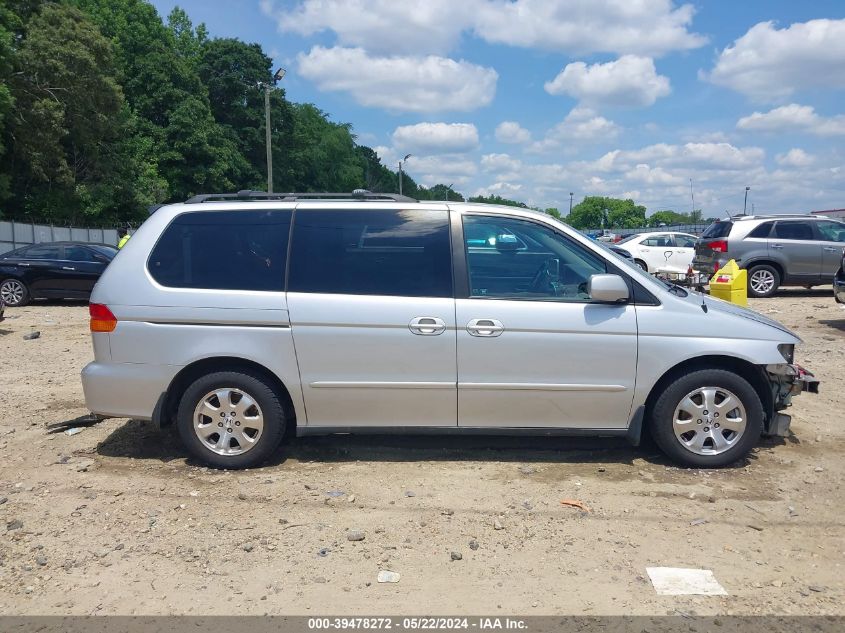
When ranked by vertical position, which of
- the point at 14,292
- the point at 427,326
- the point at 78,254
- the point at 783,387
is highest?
the point at 78,254

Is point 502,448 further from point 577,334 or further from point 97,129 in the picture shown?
point 97,129

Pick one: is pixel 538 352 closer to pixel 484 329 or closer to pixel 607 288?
pixel 484 329

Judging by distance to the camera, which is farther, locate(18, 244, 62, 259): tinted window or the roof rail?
locate(18, 244, 62, 259): tinted window

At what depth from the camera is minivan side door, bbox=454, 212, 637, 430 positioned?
466cm

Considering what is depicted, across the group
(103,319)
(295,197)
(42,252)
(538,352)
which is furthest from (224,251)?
(42,252)

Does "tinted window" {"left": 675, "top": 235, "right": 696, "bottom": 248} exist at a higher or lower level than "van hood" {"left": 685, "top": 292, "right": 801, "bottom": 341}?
higher

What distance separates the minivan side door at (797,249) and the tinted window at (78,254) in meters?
14.9

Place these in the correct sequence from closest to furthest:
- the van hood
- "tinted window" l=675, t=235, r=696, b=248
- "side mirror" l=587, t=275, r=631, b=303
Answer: "side mirror" l=587, t=275, r=631, b=303, the van hood, "tinted window" l=675, t=235, r=696, b=248

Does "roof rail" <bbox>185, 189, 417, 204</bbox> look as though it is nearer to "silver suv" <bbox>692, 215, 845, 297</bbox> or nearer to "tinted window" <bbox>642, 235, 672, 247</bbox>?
"silver suv" <bbox>692, 215, 845, 297</bbox>

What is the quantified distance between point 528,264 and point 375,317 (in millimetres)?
1197

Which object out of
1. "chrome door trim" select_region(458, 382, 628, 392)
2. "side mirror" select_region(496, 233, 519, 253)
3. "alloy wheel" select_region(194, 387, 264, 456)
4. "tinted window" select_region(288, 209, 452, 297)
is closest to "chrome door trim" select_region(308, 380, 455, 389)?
"chrome door trim" select_region(458, 382, 628, 392)

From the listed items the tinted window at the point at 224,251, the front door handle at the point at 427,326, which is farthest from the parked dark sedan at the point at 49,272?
the front door handle at the point at 427,326

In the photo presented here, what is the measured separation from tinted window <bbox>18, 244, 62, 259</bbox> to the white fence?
9296 millimetres

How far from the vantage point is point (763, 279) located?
14695 millimetres
